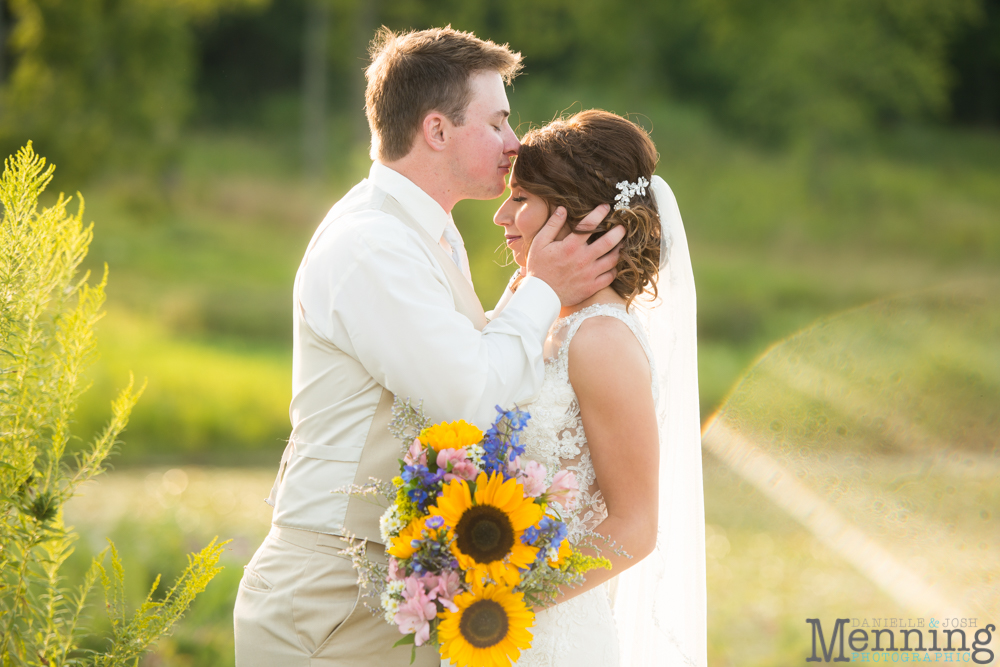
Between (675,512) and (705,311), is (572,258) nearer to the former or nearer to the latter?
(675,512)

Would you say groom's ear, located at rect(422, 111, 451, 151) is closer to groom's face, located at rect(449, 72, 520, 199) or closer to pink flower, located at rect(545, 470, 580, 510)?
groom's face, located at rect(449, 72, 520, 199)

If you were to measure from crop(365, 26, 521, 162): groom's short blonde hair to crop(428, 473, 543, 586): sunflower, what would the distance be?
4.32ft

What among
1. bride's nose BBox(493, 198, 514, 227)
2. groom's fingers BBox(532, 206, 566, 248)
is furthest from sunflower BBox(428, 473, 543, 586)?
bride's nose BBox(493, 198, 514, 227)

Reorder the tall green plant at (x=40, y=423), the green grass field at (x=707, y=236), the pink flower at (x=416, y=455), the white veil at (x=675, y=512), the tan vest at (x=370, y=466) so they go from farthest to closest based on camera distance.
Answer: the green grass field at (x=707, y=236)
the white veil at (x=675, y=512)
the tan vest at (x=370, y=466)
the tall green plant at (x=40, y=423)
the pink flower at (x=416, y=455)

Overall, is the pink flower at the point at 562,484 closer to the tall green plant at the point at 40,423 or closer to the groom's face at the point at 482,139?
the tall green plant at the point at 40,423

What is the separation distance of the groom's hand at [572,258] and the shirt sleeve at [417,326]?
167 mm

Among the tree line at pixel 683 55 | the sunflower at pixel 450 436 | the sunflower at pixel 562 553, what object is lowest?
the sunflower at pixel 562 553

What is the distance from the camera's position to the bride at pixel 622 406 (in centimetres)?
267

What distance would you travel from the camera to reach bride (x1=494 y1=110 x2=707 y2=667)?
8.76 ft

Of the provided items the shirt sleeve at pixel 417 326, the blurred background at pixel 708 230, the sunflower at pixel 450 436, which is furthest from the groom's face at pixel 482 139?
the sunflower at pixel 450 436

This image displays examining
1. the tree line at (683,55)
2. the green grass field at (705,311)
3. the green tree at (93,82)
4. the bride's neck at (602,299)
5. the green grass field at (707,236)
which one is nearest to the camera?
the bride's neck at (602,299)

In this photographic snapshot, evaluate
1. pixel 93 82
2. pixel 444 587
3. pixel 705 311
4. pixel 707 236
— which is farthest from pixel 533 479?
pixel 707 236

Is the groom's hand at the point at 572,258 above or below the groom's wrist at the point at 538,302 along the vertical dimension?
above

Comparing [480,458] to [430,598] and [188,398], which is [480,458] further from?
[188,398]
